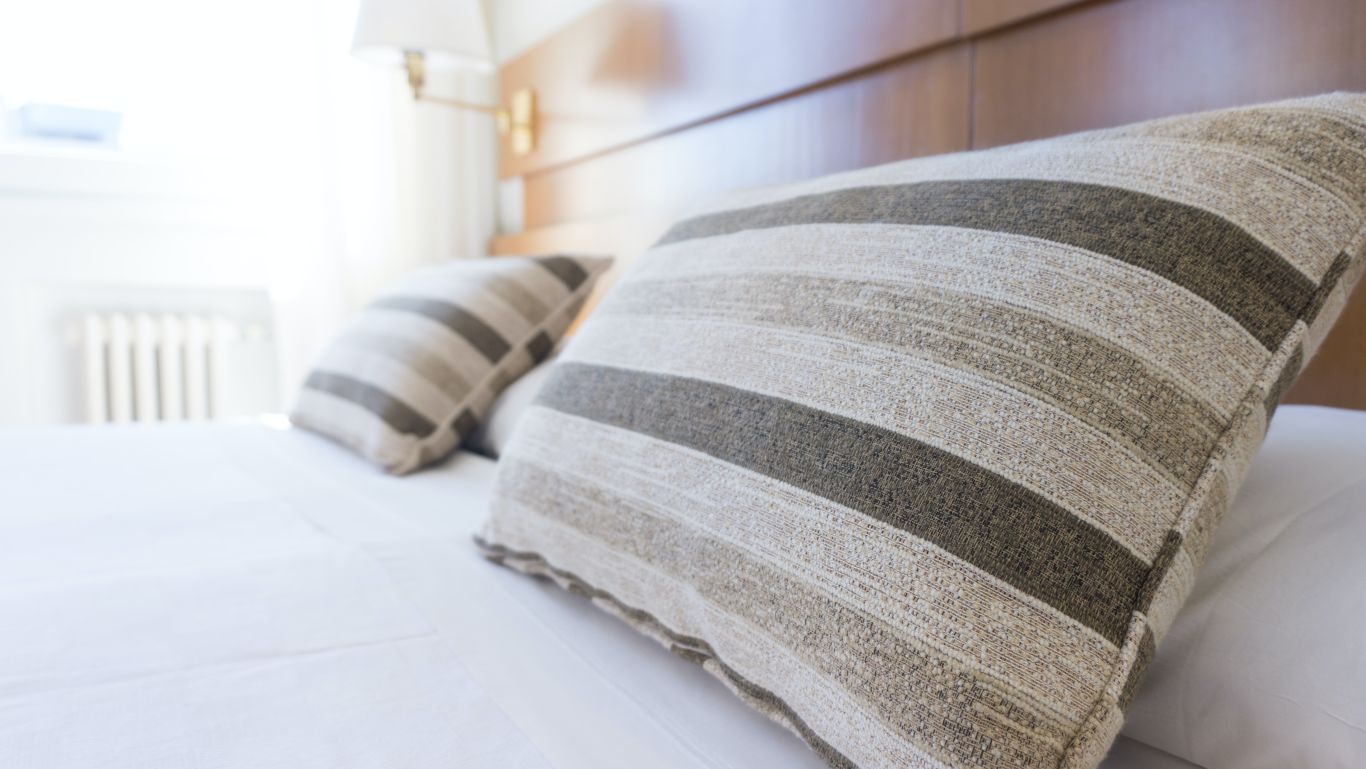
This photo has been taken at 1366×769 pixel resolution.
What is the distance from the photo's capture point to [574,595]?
0.72 meters

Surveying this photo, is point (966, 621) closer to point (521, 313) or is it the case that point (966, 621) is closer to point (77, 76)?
point (521, 313)

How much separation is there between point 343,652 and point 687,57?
47.4 inches

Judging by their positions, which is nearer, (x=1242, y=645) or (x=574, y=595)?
(x=1242, y=645)

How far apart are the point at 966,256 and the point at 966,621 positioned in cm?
20

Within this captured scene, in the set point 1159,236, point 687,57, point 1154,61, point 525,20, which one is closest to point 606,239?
point 687,57

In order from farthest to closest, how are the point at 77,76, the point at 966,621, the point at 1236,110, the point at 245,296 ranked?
1. the point at 245,296
2. the point at 77,76
3. the point at 1236,110
4. the point at 966,621

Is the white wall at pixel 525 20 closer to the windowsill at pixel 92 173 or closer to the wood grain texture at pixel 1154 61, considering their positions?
the windowsill at pixel 92 173

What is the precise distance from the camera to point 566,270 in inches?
54.6

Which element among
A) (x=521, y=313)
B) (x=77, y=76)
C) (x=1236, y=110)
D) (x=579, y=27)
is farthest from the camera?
(x=77, y=76)

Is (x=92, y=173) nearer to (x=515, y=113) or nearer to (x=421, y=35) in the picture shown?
(x=421, y=35)

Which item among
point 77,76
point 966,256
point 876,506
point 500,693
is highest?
point 77,76

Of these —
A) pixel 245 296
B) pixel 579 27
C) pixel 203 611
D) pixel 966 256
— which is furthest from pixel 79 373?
pixel 966 256

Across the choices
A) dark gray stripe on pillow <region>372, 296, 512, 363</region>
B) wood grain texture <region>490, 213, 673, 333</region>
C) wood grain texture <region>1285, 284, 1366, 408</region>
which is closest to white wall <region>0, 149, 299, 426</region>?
wood grain texture <region>490, 213, 673, 333</region>

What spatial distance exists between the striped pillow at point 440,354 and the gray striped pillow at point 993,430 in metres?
0.72
